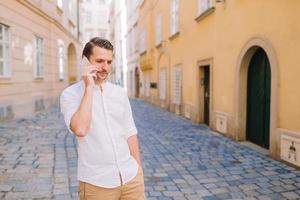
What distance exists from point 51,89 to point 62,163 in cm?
1199

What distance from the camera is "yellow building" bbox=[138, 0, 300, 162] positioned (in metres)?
5.88

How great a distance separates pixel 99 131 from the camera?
6.61 feet

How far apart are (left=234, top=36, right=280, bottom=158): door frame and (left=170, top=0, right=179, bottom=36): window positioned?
256 inches

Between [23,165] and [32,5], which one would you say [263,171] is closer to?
[23,165]

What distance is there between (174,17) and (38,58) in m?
6.34

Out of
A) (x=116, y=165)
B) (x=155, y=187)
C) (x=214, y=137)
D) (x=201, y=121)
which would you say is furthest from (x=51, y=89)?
(x=116, y=165)

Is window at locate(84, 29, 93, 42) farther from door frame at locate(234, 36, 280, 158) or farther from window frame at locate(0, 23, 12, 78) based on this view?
door frame at locate(234, 36, 280, 158)

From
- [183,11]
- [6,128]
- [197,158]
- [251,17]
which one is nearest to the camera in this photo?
[197,158]

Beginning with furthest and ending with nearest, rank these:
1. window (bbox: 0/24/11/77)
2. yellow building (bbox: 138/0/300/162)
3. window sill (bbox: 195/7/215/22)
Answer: window (bbox: 0/24/11/77)
window sill (bbox: 195/7/215/22)
yellow building (bbox: 138/0/300/162)

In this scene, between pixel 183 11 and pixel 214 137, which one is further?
pixel 183 11

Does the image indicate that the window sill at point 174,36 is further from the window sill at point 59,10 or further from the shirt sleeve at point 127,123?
the shirt sleeve at point 127,123

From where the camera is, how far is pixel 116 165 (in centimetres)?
203

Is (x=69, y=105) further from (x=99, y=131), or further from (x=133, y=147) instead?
(x=133, y=147)

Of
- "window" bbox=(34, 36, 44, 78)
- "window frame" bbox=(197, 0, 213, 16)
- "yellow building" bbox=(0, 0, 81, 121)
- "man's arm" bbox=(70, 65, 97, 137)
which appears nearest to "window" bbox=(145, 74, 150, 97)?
"yellow building" bbox=(0, 0, 81, 121)
